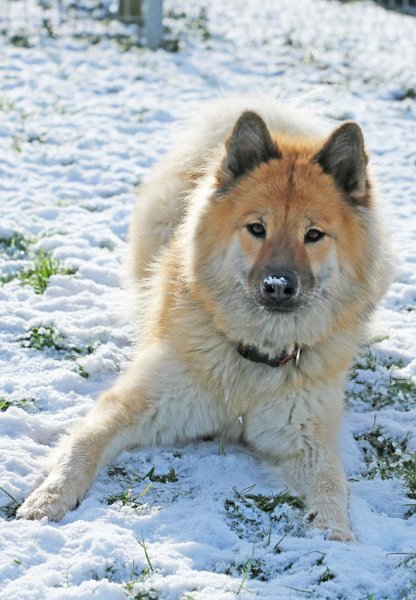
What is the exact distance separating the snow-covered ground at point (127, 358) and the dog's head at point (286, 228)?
54 centimetres

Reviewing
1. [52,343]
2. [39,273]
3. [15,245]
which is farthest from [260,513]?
[15,245]

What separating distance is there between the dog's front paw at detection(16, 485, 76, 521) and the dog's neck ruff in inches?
35.6

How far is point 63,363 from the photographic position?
3643mm

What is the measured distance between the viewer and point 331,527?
260cm

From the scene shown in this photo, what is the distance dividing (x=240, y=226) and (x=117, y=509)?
1145 mm

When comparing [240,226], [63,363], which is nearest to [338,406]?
[240,226]

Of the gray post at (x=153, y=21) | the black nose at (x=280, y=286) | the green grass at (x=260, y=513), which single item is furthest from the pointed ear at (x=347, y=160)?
the gray post at (x=153, y=21)

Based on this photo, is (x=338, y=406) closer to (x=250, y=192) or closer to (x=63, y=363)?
(x=250, y=192)

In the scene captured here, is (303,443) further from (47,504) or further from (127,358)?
(127,358)

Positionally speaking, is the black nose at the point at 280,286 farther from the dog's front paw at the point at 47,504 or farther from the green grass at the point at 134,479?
the dog's front paw at the point at 47,504

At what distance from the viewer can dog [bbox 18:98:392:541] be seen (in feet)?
9.55

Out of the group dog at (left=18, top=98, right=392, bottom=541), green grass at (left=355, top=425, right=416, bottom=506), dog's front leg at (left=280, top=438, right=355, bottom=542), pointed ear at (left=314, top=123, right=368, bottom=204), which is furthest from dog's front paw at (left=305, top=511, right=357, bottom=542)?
pointed ear at (left=314, top=123, right=368, bottom=204)

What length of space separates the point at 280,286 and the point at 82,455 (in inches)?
37.4

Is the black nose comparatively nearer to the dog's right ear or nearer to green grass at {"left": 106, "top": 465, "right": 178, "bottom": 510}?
the dog's right ear
